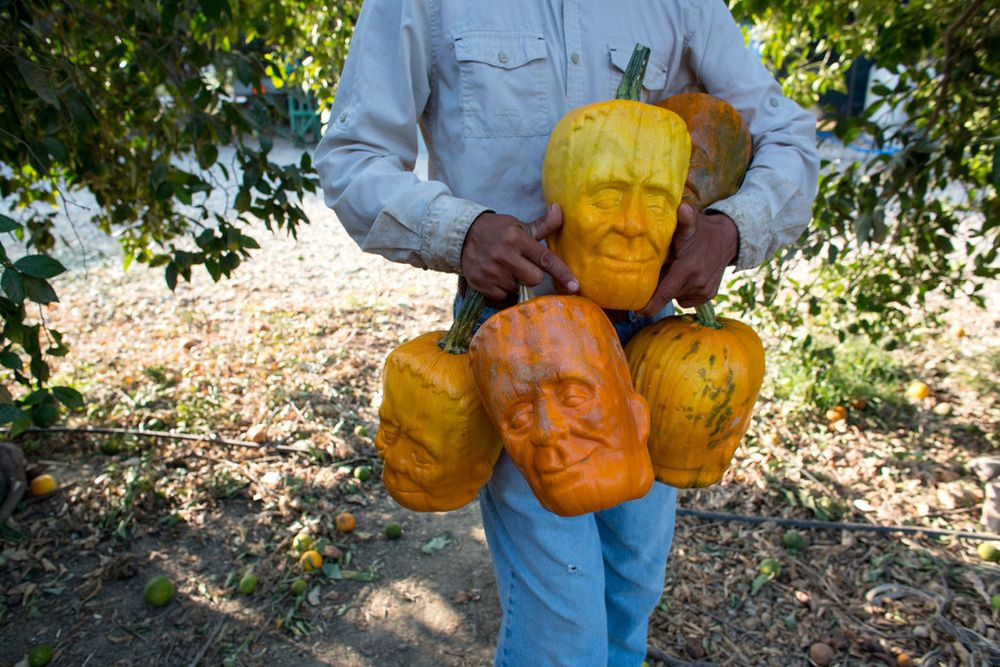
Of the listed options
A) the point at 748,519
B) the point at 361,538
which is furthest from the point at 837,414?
the point at 361,538

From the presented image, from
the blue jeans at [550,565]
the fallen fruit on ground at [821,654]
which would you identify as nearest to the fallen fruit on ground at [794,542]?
the fallen fruit on ground at [821,654]

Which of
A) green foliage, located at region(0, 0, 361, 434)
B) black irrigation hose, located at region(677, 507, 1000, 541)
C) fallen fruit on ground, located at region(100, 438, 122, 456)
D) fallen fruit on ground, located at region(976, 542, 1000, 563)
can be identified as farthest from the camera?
fallen fruit on ground, located at region(100, 438, 122, 456)

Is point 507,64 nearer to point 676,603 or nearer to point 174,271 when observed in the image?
point 174,271

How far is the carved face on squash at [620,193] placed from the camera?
1.37 metres

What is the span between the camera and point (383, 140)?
1636 mm

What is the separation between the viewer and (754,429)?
4191mm

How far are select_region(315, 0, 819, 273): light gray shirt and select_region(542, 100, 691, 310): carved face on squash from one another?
248 mm

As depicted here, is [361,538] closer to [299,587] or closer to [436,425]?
[299,587]

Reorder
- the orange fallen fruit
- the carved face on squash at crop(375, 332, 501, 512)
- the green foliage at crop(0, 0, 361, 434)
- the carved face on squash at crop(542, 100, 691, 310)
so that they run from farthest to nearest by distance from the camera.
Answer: the orange fallen fruit → the green foliage at crop(0, 0, 361, 434) → the carved face on squash at crop(375, 332, 501, 512) → the carved face on squash at crop(542, 100, 691, 310)

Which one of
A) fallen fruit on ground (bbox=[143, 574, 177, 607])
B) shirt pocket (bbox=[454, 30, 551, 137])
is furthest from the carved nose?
fallen fruit on ground (bbox=[143, 574, 177, 607])

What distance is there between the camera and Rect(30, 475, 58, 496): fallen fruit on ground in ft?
11.7

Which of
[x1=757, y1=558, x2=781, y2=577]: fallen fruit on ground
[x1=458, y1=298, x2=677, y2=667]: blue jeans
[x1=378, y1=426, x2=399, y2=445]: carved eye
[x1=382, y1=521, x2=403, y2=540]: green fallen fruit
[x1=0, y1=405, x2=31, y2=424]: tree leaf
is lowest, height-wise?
[x1=382, y1=521, x2=403, y2=540]: green fallen fruit

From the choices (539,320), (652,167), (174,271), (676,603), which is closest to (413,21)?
(652,167)

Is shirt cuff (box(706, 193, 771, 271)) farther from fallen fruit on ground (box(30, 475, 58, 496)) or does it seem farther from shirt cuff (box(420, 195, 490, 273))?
fallen fruit on ground (box(30, 475, 58, 496))
